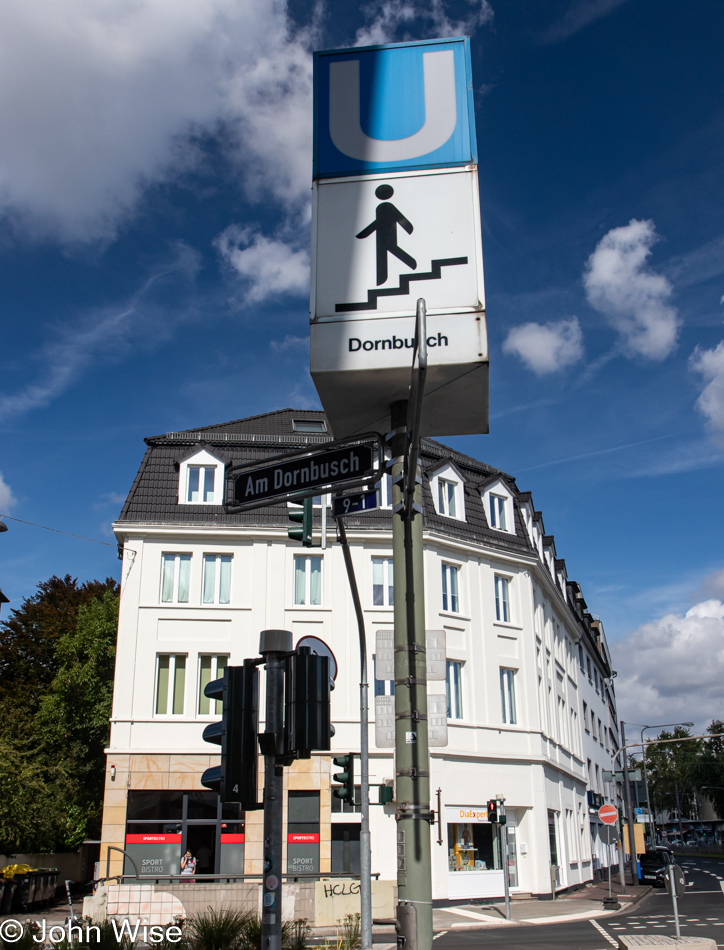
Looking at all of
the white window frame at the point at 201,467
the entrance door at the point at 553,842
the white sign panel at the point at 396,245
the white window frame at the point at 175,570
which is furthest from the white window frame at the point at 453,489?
the white sign panel at the point at 396,245

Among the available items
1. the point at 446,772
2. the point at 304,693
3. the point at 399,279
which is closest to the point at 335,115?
the point at 399,279

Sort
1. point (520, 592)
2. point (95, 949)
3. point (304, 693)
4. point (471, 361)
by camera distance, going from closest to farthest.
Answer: point (471, 361) < point (304, 693) < point (95, 949) < point (520, 592)

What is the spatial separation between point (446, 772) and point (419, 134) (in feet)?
80.2

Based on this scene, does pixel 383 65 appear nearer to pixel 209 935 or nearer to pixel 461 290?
pixel 461 290

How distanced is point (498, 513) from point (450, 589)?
4.62m

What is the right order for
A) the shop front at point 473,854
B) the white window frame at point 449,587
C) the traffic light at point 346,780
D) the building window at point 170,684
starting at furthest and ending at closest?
the white window frame at point 449,587 → the building window at point 170,684 → the shop front at point 473,854 → the traffic light at point 346,780

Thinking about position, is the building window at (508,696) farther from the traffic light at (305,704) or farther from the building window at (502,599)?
the traffic light at (305,704)

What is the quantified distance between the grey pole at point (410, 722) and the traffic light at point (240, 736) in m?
1.14

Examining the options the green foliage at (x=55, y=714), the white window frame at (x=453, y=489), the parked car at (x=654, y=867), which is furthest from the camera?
the parked car at (x=654, y=867)

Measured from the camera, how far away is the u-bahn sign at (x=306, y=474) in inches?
225

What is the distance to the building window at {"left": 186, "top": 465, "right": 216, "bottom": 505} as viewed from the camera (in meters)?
29.6

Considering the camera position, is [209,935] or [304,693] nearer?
[304,693]

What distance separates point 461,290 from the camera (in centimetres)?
571

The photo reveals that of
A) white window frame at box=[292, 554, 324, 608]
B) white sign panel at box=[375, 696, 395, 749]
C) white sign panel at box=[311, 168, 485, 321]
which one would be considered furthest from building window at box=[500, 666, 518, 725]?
white sign panel at box=[311, 168, 485, 321]
